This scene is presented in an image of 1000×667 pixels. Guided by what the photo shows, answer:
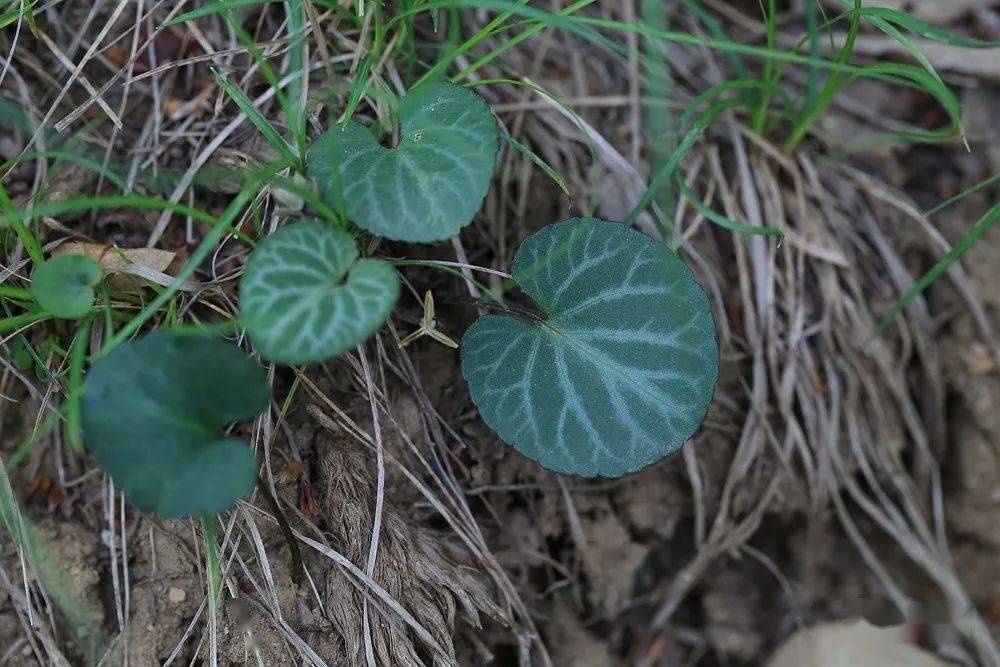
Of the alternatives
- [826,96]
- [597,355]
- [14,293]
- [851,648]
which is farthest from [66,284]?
[851,648]

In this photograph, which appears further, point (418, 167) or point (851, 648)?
point (851, 648)

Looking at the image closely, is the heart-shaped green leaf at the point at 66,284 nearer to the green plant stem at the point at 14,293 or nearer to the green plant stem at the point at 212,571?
the green plant stem at the point at 14,293

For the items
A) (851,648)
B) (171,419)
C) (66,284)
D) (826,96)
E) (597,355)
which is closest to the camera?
(171,419)

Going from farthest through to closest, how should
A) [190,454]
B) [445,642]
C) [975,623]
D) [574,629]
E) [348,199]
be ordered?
[975,623] → [574,629] → [445,642] → [348,199] → [190,454]

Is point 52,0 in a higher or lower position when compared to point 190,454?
higher

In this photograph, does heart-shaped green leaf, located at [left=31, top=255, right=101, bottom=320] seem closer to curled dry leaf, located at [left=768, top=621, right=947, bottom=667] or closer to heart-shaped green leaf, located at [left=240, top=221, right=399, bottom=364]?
heart-shaped green leaf, located at [left=240, top=221, right=399, bottom=364]

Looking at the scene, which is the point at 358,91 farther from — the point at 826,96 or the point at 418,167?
the point at 826,96

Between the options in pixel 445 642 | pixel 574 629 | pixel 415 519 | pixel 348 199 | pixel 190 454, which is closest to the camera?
pixel 190 454

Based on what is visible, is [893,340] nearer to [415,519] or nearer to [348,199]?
[415,519]

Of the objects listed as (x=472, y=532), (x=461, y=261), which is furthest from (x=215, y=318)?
(x=472, y=532)
